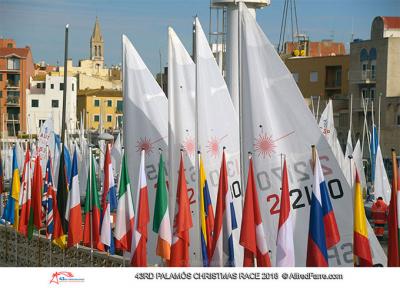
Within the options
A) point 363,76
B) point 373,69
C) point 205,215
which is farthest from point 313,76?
point 205,215

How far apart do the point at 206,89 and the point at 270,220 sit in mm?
1560

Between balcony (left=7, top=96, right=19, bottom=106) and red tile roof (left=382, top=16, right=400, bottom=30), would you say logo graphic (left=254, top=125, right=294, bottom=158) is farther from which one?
balcony (left=7, top=96, right=19, bottom=106)

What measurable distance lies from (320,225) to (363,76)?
23.8 m

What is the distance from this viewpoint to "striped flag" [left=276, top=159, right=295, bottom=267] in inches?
330

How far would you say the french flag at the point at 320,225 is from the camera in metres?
8.30

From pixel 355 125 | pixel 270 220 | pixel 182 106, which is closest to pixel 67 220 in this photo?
pixel 182 106

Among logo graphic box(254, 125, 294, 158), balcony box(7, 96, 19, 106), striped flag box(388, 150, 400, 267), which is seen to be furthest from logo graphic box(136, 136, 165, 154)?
balcony box(7, 96, 19, 106)

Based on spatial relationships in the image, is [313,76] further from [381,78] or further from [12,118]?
[12,118]

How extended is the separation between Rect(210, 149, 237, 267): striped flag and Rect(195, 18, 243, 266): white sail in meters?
0.50

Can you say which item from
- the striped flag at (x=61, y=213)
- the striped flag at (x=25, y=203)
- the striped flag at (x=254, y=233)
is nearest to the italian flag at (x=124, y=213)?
the striped flag at (x=61, y=213)

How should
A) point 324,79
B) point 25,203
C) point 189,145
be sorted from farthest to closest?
point 324,79, point 25,203, point 189,145

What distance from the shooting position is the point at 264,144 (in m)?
→ 8.70

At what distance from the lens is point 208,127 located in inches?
382
